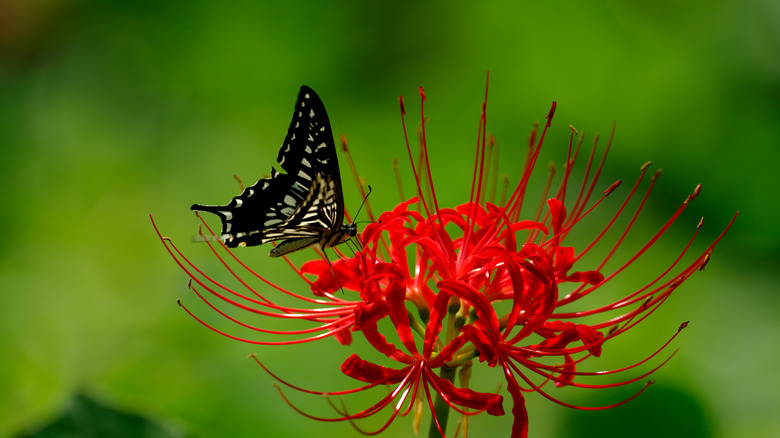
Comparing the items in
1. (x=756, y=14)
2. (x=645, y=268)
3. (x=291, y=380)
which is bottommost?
(x=291, y=380)

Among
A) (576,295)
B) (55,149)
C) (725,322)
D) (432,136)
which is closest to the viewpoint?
(576,295)

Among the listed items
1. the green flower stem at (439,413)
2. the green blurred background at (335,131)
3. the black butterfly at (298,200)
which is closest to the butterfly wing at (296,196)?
the black butterfly at (298,200)

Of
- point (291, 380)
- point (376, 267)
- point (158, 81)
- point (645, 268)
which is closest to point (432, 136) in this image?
point (645, 268)

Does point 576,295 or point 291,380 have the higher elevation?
point 576,295

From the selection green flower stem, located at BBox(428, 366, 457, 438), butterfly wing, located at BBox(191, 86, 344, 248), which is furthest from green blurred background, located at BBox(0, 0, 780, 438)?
green flower stem, located at BBox(428, 366, 457, 438)

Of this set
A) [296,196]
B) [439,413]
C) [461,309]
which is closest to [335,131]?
[296,196]

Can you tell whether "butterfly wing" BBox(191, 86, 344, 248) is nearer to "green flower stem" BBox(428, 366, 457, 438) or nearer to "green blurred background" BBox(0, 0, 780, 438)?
Answer: "green flower stem" BBox(428, 366, 457, 438)

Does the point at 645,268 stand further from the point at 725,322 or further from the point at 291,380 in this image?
the point at 291,380

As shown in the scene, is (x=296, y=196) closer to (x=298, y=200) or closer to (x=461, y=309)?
(x=298, y=200)
